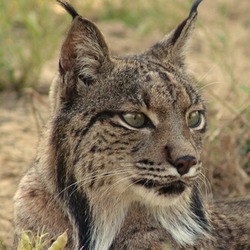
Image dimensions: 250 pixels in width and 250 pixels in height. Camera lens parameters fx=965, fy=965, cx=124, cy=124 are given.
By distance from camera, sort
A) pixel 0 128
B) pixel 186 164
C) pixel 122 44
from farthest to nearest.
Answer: pixel 122 44 → pixel 0 128 → pixel 186 164

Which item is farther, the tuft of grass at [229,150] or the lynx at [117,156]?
the tuft of grass at [229,150]

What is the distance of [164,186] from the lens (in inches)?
218

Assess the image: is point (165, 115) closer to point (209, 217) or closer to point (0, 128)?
point (209, 217)

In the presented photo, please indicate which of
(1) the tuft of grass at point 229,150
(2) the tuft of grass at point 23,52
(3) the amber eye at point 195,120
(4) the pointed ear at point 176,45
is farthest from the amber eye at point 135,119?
(2) the tuft of grass at point 23,52

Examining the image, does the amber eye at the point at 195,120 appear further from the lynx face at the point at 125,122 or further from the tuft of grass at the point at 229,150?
the tuft of grass at the point at 229,150

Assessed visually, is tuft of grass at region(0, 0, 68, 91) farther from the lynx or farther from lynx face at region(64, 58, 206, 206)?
lynx face at region(64, 58, 206, 206)

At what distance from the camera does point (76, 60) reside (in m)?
5.88

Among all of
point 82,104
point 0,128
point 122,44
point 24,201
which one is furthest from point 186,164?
point 122,44

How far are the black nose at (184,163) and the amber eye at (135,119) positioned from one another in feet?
1.16

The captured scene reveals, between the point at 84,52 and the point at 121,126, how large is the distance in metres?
0.53

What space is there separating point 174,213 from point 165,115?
0.65m

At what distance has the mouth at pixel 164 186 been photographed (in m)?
5.52

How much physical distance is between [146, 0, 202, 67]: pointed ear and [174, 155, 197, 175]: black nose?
899mm

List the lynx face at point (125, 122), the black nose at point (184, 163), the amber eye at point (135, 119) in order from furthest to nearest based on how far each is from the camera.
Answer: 1. the amber eye at point (135, 119)
2. the lynx face at point (125, 122)
3. the black nose at point (184, 163)
